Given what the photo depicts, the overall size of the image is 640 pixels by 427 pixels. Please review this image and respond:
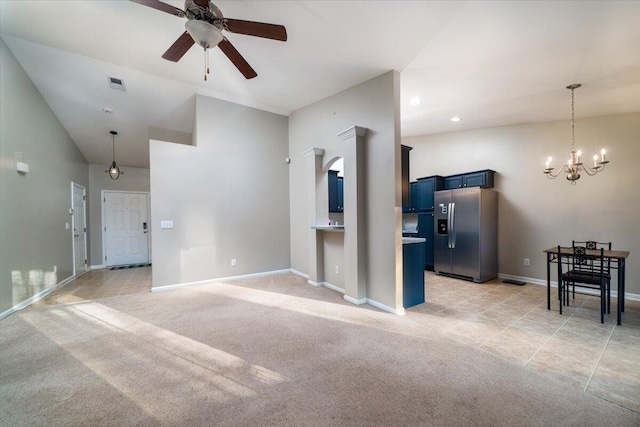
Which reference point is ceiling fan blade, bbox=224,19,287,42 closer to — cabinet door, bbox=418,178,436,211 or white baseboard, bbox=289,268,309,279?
white baseboard, bbox=289,268,309,279

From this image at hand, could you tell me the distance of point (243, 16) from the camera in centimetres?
281

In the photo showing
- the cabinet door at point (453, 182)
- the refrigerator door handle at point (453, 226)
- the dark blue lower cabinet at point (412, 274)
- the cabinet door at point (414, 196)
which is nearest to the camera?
the dark blue lower cabinet at point (412, 274)

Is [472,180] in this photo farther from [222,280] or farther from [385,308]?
[222,280]

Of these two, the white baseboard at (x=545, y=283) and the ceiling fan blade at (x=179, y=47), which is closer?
the ceiling fan blade at (x=179, y=47)

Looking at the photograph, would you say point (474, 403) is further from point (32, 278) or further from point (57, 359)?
point (32, 278)

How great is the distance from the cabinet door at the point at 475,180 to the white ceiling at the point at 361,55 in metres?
1.04

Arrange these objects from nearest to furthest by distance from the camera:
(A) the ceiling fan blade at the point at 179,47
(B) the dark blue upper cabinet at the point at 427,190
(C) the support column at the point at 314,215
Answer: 1. (A) the ceiling fan blade at the point at 179,47
2. (C) the support column at the point at 314,215
3. (B) the dark blue upper cabinet at the point at 427,190

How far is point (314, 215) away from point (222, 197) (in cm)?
185

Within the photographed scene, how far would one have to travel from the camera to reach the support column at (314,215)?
463 centimetres

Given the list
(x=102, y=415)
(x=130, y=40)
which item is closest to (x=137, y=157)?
(x=130, y=40)

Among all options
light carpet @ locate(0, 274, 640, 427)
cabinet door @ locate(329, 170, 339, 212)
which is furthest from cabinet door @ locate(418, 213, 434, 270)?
light carpet @ locate(0, 274, 640, 427)

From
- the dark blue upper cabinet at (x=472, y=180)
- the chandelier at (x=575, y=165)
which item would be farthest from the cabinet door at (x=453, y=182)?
the chandelier at (x=575, y=165)

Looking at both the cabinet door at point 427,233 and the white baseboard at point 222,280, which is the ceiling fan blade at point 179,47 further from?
the cabinet door at point 427,233

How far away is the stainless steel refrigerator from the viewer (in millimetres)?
4977
